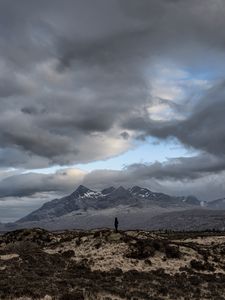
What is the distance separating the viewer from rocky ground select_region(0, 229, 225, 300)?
42.8m

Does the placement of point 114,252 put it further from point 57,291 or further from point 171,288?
point 57,291

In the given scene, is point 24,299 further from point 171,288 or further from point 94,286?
point 171,288

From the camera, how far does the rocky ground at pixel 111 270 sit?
141 feet

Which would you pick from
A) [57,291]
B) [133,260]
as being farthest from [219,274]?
[57,291]

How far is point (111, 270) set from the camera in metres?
58.9

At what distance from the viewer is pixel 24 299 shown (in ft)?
127

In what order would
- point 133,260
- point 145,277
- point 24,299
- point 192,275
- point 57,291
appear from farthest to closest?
point 133,260
point 192,275
point 145,277
point 57,291
point 24,299

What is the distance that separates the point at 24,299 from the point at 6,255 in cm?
2750

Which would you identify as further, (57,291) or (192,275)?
(192,275)

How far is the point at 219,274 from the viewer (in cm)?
6159

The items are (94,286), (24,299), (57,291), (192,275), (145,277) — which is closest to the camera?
(24,299)

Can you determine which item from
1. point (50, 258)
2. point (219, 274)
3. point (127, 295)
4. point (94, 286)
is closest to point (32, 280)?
point (94, 286)

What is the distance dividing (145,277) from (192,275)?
23.6 feet

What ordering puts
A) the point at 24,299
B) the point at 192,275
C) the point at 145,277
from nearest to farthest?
the point at 24,299 < the point at 145,277 < the point at 192,275
